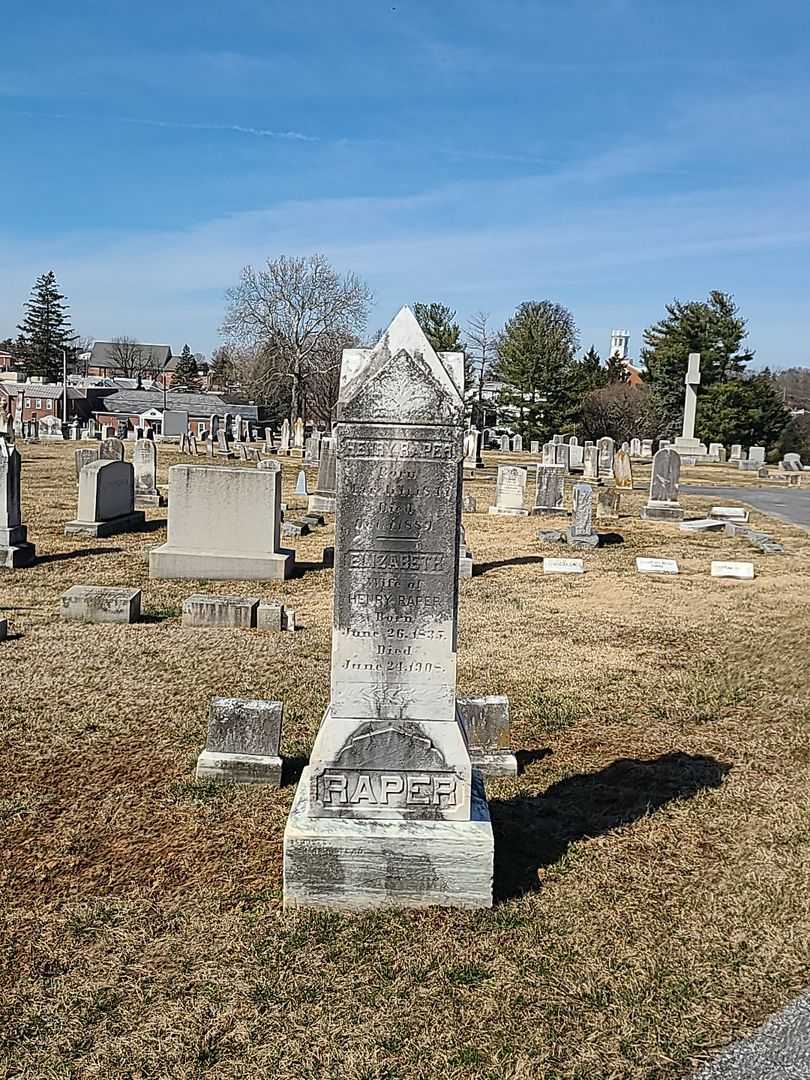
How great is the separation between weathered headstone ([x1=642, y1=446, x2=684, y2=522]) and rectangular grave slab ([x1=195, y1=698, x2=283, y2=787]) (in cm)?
1626

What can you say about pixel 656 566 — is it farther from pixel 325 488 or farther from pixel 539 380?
pixel 539 380

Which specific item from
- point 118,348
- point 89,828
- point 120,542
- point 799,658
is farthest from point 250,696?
point 118,348

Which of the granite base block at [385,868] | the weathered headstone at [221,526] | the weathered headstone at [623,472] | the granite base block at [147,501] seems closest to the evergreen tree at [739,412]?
the weathered headstone at [623,472]

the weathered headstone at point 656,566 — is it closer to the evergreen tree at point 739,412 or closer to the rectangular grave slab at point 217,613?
the rectangular grave slab at point 217,613

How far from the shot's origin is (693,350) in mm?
51625

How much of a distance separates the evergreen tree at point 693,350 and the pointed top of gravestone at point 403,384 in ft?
163

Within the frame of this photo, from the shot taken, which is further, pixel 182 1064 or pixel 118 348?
pixel 118 348

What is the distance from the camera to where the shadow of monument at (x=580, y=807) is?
16.2 ft

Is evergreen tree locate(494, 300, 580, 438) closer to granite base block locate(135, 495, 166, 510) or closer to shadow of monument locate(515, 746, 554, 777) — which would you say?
granite base block locate(135, 495, 166, 510)

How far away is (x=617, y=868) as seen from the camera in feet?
16.2

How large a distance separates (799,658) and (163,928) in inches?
284

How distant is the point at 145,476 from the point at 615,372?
4615 centimetres

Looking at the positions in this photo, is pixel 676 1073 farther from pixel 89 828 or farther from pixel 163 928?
pixel 89 828

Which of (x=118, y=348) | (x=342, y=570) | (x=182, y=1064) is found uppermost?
(x=118, y=348)
